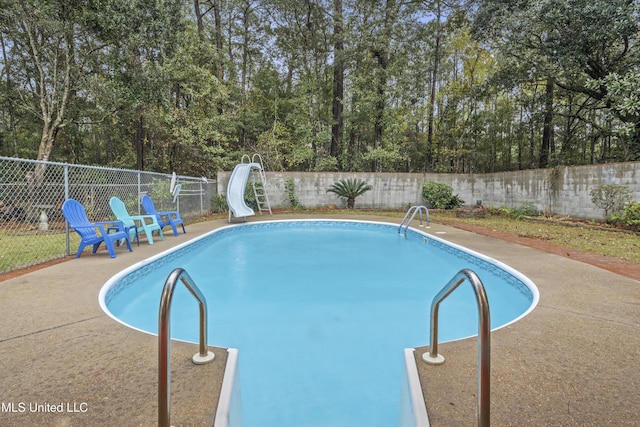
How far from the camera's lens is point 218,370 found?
1852 mm

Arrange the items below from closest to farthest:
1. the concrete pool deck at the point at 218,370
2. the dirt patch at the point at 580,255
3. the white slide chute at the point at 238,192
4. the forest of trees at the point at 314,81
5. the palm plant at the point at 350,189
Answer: the concrete pool deck at the point at 218,370 < the dirt patch at the point at 580,255 < the forest of trees at the point at 314,81 < the white slide chute at the point at 238,192 < the palm plant at the point at 350,189

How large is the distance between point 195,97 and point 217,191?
13.6 feet

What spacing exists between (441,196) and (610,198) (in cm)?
577

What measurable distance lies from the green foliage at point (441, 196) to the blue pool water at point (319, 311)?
6574mm

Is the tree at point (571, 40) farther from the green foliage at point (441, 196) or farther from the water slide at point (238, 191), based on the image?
the water slide at point (238, 191)

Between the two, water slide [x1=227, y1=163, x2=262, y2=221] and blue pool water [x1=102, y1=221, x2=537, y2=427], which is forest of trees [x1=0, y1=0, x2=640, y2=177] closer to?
water slide [x1=227, y1=163, x2=262, y2=221]

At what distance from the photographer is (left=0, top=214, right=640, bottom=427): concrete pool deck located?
4.91 feet

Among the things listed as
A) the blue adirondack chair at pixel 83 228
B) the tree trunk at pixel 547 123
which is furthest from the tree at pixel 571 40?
the blue adirondack chair at pixel 83 228

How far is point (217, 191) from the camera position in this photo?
12859mm

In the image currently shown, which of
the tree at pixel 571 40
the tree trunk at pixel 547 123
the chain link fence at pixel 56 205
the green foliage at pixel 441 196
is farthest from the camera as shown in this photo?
the green foliage at pixel 441 196

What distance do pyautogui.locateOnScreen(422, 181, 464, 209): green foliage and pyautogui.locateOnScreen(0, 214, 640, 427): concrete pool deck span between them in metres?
10.5

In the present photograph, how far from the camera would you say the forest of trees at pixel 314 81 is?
8.95m

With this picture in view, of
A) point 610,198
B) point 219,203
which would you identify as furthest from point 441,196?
point 219,203

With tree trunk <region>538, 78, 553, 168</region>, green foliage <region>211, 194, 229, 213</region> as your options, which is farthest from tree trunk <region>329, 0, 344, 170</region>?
tree trunk <region>538, 78, 553, 168</region>
